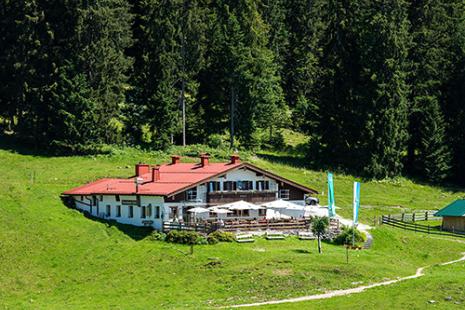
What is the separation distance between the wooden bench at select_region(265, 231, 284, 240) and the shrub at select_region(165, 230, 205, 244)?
5376 mm

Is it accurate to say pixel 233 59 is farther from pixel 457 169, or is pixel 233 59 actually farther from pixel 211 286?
pixel 211 286

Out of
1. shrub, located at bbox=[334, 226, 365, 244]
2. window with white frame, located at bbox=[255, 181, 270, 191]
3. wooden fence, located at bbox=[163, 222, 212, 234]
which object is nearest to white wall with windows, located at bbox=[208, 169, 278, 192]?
window with white frame, located at bbox=[255, 181, 270, 191]

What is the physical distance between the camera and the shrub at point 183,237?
64.8 metres

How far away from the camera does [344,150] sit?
104 m

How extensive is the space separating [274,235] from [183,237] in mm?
7084

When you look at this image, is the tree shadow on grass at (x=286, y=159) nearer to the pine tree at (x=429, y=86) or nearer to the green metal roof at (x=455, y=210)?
the pine tree at (x=429, y=86)

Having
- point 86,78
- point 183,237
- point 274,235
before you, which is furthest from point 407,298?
point 86,78

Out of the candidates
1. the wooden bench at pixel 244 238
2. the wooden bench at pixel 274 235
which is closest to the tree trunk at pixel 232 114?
the wooden bench at pixel 274 235

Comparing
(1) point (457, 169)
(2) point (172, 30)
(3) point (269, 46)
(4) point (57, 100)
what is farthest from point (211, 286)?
(3) point (269, 46)

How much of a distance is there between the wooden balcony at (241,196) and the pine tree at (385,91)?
2742cm

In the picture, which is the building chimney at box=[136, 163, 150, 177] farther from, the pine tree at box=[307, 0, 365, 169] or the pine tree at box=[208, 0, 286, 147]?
the pine tree at box=[307, 0, 365, 169]

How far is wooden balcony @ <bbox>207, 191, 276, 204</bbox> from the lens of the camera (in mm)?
73250

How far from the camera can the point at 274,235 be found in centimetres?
6769

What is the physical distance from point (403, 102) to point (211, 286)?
175 feet
